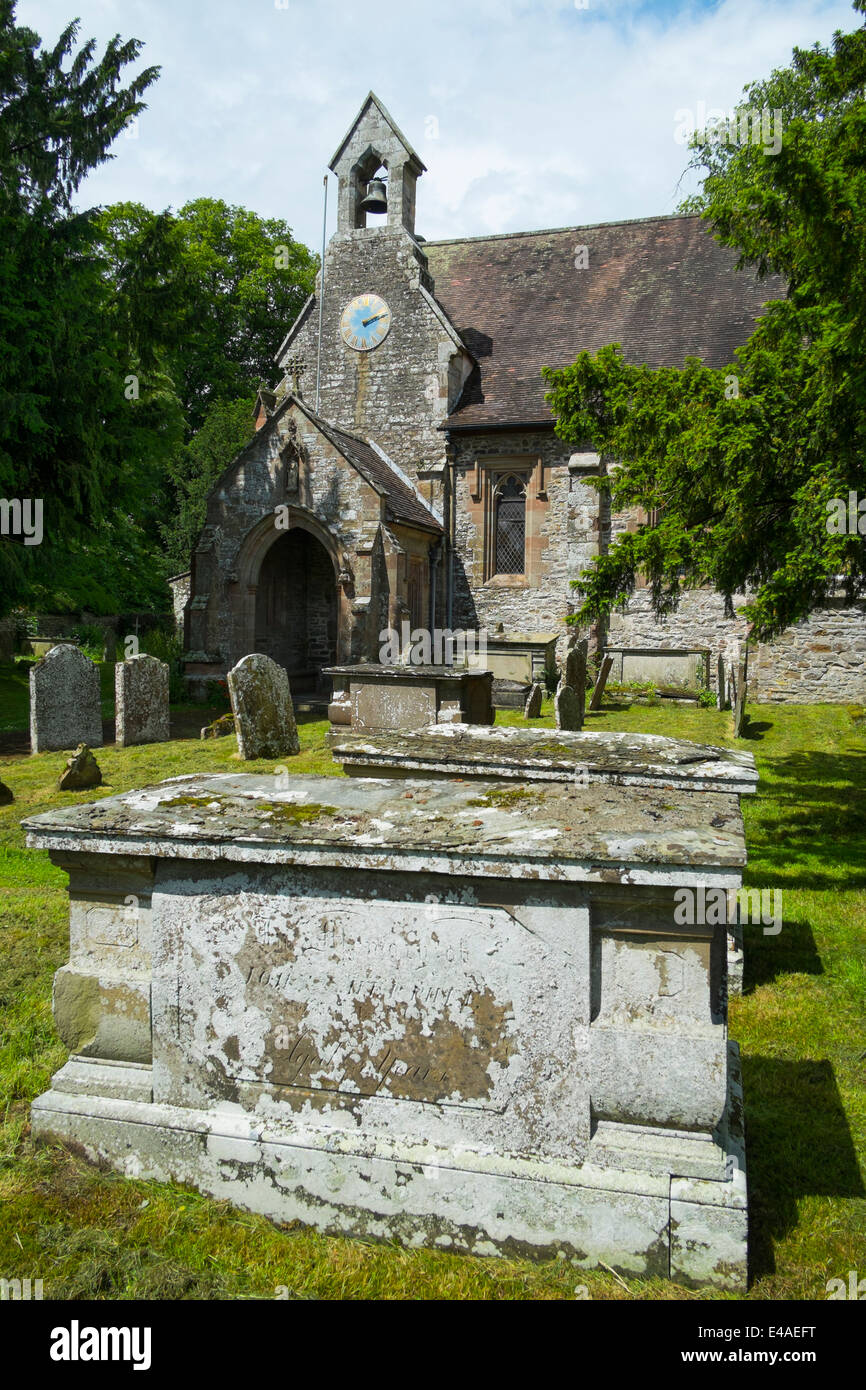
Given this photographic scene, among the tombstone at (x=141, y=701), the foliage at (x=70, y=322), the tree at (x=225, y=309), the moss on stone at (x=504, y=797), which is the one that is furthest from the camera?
the tree at (x=225, y=309)

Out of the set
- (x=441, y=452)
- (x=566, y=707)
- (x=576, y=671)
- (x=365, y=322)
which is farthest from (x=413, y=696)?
(x=365, y=322)

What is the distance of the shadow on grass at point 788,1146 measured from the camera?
292 cm

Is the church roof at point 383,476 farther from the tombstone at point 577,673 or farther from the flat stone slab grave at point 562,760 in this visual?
the flat stone slab grave at point 562,760

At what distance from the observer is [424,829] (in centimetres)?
288

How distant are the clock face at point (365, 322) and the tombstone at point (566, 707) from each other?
12513 mm

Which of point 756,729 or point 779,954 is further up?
point 756,729

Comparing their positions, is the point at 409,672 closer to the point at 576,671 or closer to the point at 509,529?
the point at 576,671

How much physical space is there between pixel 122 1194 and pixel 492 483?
1775cm

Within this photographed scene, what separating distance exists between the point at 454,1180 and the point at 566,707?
836 centimetres

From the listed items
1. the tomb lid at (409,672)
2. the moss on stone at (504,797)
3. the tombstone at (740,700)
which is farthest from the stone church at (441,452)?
the moss on stone at (504,797)

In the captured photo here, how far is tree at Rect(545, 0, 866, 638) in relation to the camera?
20.0ft

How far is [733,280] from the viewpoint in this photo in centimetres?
1922

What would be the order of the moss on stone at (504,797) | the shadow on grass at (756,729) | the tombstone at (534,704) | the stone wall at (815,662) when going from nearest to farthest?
the moss on stone at (504,797)
the shadow on grass at (756,729)
the tombstone at (534,704)
the stone wall at (815,662)
